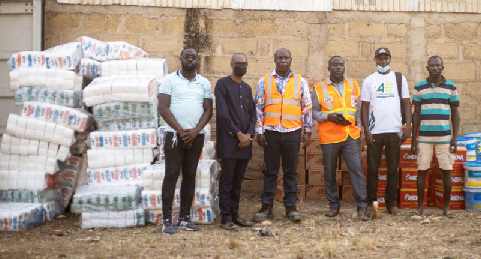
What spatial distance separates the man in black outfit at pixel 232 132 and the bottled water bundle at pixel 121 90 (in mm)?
1064

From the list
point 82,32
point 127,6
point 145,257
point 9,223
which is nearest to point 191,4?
point 127,6

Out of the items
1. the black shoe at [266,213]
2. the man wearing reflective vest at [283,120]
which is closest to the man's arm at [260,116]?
the man wearing reflective vest at [283,120]

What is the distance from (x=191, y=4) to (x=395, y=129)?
3.90 metres

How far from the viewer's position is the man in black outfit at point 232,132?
279 inches

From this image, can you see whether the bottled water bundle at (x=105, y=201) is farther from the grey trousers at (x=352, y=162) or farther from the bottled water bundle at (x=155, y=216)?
the grey trousers at (x=352, y=162)

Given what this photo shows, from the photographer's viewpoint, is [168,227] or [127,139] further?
[127,139]

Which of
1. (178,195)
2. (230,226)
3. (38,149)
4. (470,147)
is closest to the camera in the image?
(230,226)

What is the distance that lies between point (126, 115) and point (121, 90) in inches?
13.3

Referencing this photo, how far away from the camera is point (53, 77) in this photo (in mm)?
7973

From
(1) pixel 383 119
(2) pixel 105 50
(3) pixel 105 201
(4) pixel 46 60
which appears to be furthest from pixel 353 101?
(4) pixel 46 60

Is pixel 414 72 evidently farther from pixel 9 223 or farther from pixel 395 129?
pixel 9 223

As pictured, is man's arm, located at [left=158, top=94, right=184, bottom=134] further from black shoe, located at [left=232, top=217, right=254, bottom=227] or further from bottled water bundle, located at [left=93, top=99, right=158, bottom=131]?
black shoe, located at [left=232, top=217, right=254, bottom=227]

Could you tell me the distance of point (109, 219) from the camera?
24.3ft

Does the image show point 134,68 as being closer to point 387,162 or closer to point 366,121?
point 366,121
